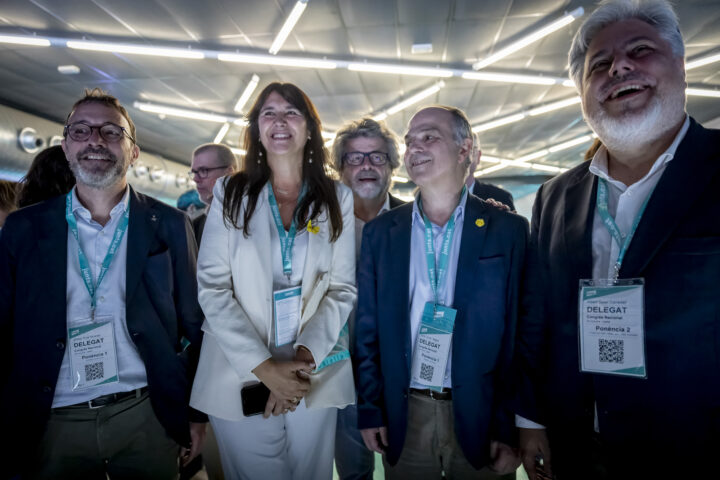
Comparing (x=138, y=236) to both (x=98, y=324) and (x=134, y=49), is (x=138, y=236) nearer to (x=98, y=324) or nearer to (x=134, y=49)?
(x=98, y=324)

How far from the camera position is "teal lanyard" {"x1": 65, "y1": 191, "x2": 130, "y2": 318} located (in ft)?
5.11

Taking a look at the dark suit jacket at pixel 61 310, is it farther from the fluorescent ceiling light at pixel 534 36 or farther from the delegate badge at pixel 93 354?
the fluorescent ceiling light at pixel 534 36

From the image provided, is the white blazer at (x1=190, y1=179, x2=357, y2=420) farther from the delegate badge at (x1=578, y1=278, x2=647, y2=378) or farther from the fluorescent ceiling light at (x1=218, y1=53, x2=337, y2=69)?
the fluorescent ceiling light at (x1=218, y1=53, x2=337, y2=69)

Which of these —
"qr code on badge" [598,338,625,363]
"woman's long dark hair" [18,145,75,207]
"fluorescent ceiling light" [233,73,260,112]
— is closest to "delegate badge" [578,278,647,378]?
"qr code on badge" [598,338,625,363]

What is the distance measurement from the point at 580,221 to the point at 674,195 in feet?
0.96

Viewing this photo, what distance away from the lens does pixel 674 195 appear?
1.09 m

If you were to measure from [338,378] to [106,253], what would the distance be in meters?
1.23

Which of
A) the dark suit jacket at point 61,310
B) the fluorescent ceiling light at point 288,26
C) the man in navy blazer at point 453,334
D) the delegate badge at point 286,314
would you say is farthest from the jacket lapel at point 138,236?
the fluorescent ceiling light at point 288,26

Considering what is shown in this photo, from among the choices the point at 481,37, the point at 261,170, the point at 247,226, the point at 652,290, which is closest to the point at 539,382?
the point at 652,290

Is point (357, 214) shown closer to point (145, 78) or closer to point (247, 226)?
point (247, 226)

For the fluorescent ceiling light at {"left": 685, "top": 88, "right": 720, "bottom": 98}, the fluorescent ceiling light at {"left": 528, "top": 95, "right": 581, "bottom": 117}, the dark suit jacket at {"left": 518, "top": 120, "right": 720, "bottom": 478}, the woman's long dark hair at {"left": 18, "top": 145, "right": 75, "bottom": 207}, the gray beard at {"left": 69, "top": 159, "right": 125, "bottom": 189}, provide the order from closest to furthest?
1. the dark suit jacket at {"left": 518, "top": 120, "right": 720, "bottom": 478}
2. the gray beard at {"left": 69, "top": 159, "right": 125, "bottom": 189}
3. the woman's long dark hair at {"left": 18, "top": 145, "right": 75, "bottom": 207}
4. the fluorescent ceiling light at {"left": 685, "top": 88, "right": 720, "bottom": 98}
5. the fluorescent ceiling light at {"left": 528, "top": 95, "right": 581, "bottom": 117}

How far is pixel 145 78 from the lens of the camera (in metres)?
6.02

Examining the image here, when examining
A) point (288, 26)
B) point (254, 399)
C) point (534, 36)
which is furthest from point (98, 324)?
point (534, 36)

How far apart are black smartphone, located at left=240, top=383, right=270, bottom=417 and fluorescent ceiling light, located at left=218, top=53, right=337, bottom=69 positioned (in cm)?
512
